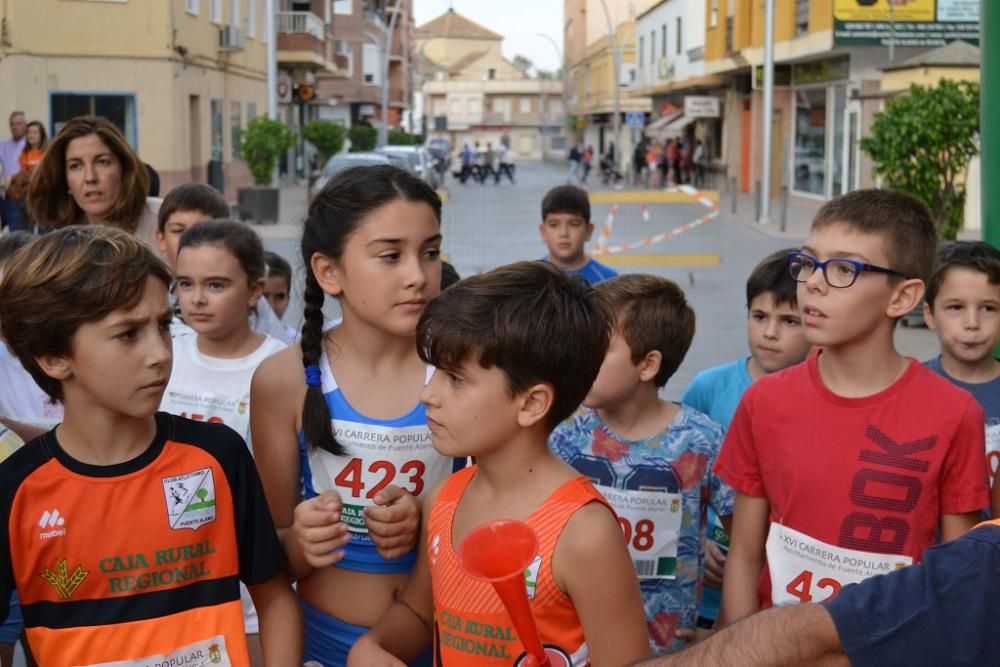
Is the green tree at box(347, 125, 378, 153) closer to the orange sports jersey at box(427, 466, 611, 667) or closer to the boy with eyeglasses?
the boy with eyeglasses

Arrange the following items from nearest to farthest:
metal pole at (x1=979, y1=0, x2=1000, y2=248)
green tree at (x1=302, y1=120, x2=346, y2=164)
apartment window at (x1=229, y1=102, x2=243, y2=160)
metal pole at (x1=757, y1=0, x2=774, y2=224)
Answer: metal pole at (x1=979, y1=0, x2=1000, y2=248) → metal pole at (x1=757, y1=0, x2=774, y2=224) → apartment window at (x1=229, y1=102, x2=243, y2=160) → green tree at (x1=302, y1=120, x2=346, y2=164)

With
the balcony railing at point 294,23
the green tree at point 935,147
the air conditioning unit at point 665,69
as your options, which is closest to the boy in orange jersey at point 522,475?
the green tree at point 935,147

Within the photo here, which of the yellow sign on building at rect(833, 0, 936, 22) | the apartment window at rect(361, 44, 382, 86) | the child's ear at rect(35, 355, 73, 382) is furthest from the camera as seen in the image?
the apartment window at rect(361, 44, 382, 86)

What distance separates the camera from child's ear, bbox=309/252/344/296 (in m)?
3.19

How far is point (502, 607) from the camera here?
2.48 m

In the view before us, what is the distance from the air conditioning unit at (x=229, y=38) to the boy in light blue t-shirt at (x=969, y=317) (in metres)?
28.5

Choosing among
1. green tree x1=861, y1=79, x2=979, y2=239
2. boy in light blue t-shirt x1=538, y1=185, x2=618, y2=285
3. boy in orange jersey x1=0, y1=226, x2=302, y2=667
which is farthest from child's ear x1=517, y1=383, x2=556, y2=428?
green tree x1=861, y1=79, x2=979, y2=239

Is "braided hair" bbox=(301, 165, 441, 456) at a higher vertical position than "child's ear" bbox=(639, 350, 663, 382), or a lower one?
higher

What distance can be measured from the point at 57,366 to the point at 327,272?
0.76 meters

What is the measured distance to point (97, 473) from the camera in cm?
258

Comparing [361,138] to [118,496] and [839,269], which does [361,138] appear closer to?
[839,269]

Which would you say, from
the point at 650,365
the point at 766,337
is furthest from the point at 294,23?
the point at 650,365

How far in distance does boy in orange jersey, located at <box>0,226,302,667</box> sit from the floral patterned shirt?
3.60 ft

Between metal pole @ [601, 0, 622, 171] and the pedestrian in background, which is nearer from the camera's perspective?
the pedestrian in background
